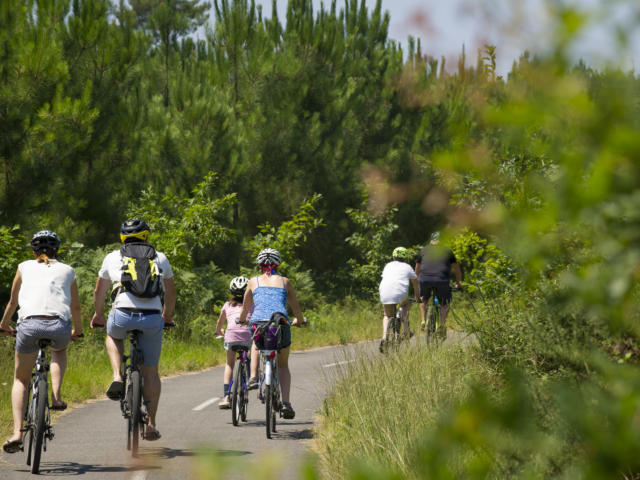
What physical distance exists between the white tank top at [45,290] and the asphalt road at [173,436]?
4.15 ft

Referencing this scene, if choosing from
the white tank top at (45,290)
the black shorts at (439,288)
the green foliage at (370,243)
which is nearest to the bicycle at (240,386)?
the white tank top at (45,290)

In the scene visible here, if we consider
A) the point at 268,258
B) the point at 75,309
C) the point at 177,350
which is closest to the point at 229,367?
the point at 268,258

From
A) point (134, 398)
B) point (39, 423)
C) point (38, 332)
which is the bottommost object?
point (39, 423)

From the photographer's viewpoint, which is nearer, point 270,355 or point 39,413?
point 39,413

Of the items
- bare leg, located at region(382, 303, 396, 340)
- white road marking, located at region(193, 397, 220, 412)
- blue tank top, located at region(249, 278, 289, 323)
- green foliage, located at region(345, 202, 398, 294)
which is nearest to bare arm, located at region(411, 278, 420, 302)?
bare leg, located at region(382, 303, 396, 340)

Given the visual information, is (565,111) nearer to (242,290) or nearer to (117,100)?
(242,290)

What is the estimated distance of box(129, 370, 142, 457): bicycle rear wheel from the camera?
704 centimetres

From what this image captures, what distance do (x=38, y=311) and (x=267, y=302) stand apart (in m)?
2.43

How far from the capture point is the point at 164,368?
14.7 m

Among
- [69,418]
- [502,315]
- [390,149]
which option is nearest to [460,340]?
[502,315]

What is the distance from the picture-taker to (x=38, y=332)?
7.00m

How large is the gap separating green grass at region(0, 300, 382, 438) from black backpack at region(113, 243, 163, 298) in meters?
2.31

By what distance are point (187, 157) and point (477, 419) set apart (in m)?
20.8

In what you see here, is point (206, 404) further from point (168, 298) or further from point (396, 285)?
point (396, 285)
